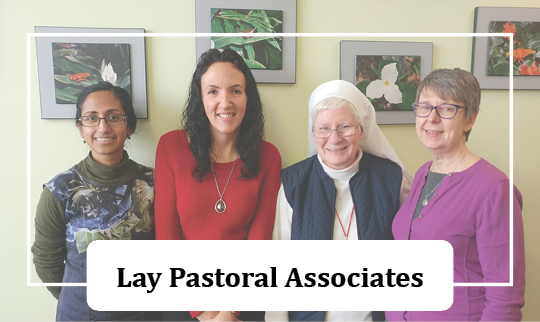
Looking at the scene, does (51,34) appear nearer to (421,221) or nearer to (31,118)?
(31,118)

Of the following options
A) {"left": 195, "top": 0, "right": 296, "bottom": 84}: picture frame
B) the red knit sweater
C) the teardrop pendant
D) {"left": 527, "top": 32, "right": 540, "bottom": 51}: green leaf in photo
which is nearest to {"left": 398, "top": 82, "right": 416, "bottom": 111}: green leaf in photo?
{"left": 195, "top": 0, "right": 296, "bottom": 84}: picture frame

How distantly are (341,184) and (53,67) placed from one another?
1.48 metres

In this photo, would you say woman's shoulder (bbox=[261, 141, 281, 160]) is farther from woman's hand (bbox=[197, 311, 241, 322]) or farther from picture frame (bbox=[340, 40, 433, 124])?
woman's hand (bbox=[197, 311, 241, 322])

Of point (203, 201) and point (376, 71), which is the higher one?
point (376, 71)

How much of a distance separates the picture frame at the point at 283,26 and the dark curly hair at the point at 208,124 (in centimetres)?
17

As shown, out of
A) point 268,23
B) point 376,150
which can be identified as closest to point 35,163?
point 268,23

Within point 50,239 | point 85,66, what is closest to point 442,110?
point 85,66

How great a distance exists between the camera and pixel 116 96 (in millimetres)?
1341

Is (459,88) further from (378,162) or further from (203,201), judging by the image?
(203,201)

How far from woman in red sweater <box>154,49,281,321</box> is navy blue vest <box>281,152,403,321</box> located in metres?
0.14

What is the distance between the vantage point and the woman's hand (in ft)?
4.37

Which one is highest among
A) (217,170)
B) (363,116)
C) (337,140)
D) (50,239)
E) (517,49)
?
(517,49)

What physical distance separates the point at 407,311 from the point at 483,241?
0.43 m

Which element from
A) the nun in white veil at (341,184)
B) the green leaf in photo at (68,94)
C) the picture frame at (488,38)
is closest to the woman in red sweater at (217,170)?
the nun in white veil at (341,184)
